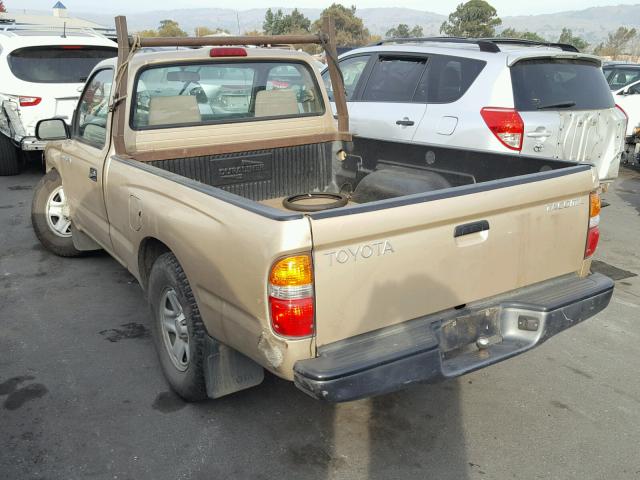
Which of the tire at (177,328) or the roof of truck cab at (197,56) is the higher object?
the roof of truck cab at (197,56)

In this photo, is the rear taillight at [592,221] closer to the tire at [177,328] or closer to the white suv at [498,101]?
the white suv at [498,101]

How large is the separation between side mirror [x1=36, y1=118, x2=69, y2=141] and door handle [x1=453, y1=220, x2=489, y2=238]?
3328 mm

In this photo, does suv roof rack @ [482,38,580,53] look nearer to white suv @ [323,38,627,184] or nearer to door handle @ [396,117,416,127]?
white suv @ [323,38,627,184]

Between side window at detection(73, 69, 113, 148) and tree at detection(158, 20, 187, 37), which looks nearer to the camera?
side window at detection(73, 69, 113, 148)

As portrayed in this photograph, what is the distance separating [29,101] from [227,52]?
5.17m

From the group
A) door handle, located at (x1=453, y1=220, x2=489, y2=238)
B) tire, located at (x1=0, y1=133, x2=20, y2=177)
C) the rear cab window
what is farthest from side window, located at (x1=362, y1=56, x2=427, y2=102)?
tire, located at (x1=0, y1=133, x2=20, y2=177)

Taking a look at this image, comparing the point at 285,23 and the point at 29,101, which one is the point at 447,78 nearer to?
the point at 29,101

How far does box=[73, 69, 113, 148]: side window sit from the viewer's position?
412cm

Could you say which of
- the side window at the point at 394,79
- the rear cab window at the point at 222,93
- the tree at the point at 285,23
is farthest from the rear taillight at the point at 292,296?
the tree at the point at 285,23

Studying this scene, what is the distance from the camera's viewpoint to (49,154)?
206 inches

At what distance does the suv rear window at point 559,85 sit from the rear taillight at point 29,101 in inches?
242

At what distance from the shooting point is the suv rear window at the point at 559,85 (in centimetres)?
536

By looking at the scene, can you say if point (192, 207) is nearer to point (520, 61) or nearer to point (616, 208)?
point (520, 61)

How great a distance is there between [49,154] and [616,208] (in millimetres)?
6581
